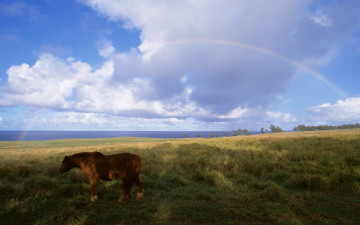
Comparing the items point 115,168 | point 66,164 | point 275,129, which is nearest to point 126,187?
point 115,168

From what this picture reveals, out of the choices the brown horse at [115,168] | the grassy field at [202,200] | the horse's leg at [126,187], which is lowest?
the grassy field at [202,200]

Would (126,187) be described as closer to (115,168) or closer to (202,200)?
(115,168)

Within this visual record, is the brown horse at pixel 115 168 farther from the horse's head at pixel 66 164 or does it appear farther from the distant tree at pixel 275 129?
the distant tree at pixel 275 129

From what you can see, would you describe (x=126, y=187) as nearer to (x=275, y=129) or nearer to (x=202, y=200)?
(x=202, y=200)

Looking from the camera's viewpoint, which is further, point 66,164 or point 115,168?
point 66,164

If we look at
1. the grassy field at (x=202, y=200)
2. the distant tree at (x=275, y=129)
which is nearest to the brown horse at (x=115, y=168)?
the grassy field at (x=202, y=200)

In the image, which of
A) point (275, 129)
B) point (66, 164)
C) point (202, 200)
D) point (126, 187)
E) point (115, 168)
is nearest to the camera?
point (115, 168)

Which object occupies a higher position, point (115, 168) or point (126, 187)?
point (115, 168)

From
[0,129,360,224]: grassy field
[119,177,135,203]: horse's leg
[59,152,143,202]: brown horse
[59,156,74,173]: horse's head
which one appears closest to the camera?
[0,129,360,224]: grassy field

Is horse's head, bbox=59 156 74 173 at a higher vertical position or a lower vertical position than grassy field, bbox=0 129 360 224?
higher

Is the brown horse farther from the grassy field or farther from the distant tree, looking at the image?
the distant tree

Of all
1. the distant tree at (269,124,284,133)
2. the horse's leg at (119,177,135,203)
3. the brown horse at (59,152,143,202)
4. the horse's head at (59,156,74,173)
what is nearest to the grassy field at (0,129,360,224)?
the horse's leg at (119,177,135,203)

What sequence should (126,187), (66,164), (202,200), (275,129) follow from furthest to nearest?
(275,129)
(66,164)
(202,200)
(126,187)

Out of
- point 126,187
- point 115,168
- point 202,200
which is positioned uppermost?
point 115,168
